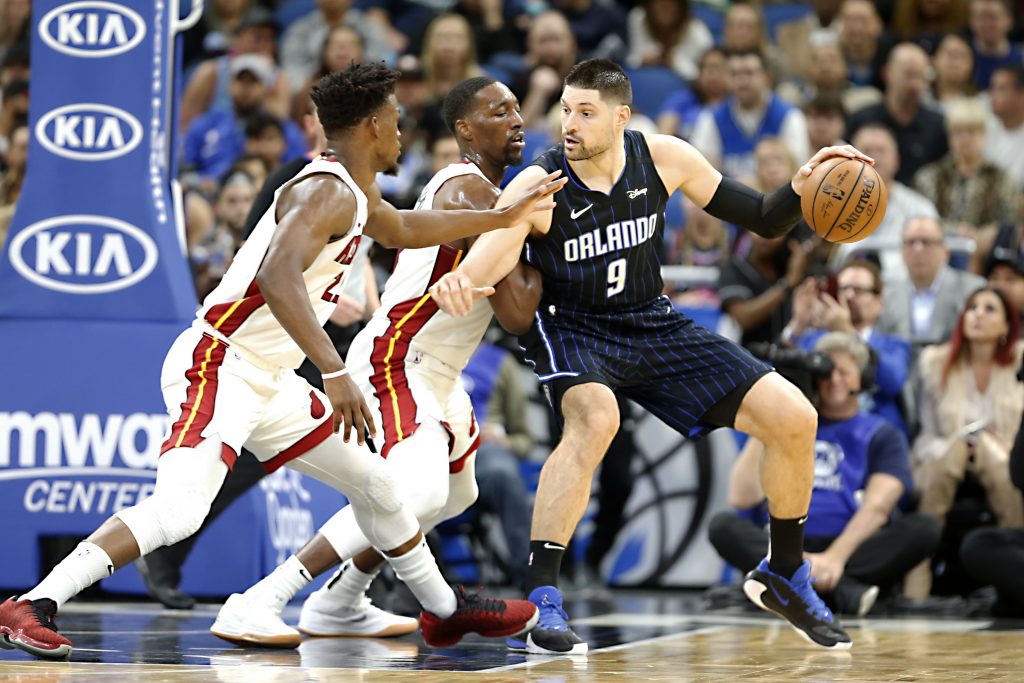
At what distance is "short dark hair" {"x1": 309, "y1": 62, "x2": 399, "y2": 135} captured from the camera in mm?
5109

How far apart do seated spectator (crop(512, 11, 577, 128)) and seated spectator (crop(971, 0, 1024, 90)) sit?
10.7ft

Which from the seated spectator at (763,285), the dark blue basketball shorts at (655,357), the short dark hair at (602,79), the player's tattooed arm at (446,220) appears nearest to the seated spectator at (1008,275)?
the seated spectator at (763,285)

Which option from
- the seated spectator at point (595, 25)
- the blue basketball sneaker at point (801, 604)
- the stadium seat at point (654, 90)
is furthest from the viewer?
the seated spectator at point (595, 25)

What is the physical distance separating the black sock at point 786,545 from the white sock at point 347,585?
1612mm

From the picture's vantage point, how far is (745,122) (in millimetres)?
11242

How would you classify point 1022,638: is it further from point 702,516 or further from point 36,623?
point 36,623

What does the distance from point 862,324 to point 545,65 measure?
4404 millimetres

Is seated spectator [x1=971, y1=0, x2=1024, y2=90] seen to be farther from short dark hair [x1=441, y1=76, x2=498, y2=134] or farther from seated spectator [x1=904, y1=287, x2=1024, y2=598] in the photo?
short dark hair [x1=441, y1=76, x2=498, y2=134]

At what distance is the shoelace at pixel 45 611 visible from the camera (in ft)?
15.7

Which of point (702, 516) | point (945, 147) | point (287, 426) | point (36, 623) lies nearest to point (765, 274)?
point (702, 516)

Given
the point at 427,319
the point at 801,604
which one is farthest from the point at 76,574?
the point at 801,604

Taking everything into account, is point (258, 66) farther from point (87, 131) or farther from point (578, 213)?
point (578, 213)

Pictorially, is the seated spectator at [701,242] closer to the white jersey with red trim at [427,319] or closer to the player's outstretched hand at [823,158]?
the player's outstretched hand at [823,158]

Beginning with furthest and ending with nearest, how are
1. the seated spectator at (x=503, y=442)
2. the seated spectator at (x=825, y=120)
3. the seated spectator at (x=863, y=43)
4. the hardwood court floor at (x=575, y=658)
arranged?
the seated spectator at (x=863, y=43) < the seated spectator at (x=825, y=120) < the seated spectator at (x=503, y=442) < the hardwood court floor at (x=575, y=658)
